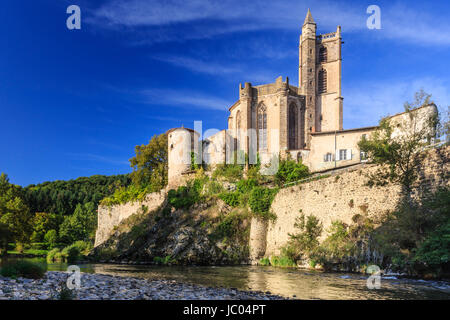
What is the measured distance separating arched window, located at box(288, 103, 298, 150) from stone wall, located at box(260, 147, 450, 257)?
2106 centimetres

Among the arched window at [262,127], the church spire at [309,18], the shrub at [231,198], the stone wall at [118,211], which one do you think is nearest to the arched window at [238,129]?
the arched window at [262,127]

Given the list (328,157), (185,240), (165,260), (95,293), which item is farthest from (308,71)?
(95,293)

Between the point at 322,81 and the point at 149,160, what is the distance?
29.0m

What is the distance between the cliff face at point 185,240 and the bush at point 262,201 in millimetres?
1577

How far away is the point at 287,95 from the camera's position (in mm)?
52438

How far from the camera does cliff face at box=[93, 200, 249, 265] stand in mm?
33938

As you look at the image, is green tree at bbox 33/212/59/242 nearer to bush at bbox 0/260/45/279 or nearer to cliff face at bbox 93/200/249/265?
cliff face at bbox 93/200/249/265

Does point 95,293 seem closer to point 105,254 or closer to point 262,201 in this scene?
point 262,201

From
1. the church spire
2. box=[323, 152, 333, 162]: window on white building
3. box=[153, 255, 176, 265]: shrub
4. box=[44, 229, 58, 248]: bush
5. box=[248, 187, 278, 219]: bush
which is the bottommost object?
box=[44, 229, 58, 248]: bush

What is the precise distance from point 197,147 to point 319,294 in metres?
41.4

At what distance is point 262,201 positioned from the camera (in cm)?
3488

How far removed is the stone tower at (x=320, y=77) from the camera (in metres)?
54.2

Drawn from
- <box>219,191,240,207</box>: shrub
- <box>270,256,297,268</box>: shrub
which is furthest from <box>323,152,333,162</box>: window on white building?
<box>270,256,297,268</box>: shrub

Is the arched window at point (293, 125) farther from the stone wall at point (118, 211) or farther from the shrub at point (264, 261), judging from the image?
the shrub at point (264, 261)
